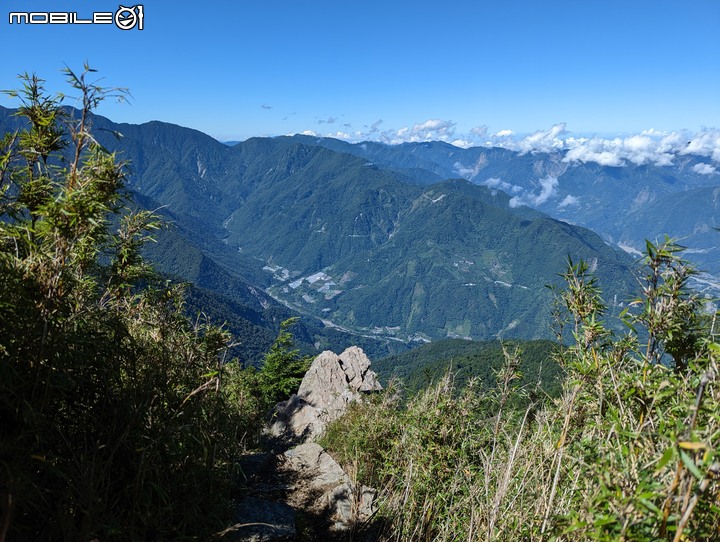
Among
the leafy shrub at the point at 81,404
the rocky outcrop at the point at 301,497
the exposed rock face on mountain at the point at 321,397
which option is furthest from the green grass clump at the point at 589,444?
the exposed rock face on mountain at the point at 321,397

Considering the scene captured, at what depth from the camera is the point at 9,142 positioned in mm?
4418

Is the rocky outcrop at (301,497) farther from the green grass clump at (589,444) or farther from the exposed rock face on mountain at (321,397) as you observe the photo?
the green grass clump at (589,444)

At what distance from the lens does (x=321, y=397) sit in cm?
2422

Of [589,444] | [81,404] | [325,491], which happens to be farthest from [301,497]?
[589,444]

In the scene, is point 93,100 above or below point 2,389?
above

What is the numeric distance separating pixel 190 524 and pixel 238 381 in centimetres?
1951

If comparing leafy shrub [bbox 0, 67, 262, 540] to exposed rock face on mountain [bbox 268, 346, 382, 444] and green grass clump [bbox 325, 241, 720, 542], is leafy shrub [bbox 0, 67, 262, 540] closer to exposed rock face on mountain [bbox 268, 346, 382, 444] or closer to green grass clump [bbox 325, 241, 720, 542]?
green grass clump [bbox 325, 241, 720, 542]

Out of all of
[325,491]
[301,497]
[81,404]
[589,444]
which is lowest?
[301,497]

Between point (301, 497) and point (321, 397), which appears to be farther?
point (321, 397)

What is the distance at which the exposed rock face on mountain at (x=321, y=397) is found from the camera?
18970mm

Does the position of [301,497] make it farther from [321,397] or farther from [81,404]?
[321,397]

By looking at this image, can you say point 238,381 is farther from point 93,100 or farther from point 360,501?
point 93,100

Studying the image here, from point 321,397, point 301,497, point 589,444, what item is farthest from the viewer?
point 321,397

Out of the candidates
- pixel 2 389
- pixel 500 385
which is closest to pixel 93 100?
pixel 2 389
